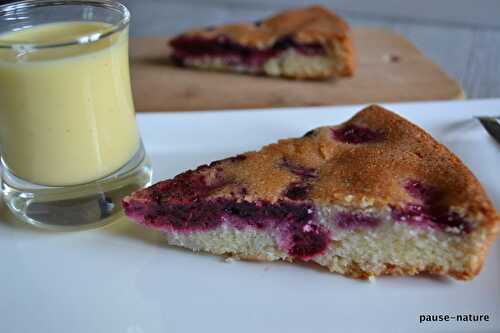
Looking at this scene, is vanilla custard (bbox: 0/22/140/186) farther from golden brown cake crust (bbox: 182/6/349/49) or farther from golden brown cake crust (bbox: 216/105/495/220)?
golden brown cake crust (bbox: 182/6/349/49)

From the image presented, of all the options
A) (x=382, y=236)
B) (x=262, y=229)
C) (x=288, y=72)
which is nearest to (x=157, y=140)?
(x=262, y=229)

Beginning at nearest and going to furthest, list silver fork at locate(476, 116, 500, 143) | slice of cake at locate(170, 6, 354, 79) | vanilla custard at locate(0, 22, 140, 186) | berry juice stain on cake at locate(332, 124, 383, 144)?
vanilla custard at locate(0, 22, 140, 186) < berry juice stain on cake at locate(332, 124, 383, 144) < silver fork at locate(476, 116, 500, 143) < slice of cake at locate(170, 6, 354, 79)

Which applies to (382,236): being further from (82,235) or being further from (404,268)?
(82,235)

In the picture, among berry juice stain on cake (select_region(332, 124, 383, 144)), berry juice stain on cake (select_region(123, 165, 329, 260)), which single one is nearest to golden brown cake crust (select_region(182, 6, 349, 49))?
berry juice stain on cake (select_region(332, 124, 383, 144))

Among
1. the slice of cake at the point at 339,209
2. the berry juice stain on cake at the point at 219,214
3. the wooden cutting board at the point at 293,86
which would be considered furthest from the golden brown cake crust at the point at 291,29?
the berry juice stain on cake at the point at 219,214

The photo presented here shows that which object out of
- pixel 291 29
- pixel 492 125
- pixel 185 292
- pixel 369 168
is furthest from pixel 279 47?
pixel 185 292

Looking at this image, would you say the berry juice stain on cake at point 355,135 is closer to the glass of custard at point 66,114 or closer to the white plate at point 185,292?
the white plate at point 185,292
